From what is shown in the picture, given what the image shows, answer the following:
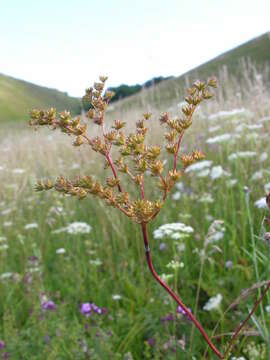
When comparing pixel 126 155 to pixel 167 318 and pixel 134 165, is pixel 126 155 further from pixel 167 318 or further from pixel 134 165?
pixel 167 318

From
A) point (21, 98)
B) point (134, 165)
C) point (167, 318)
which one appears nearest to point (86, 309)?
point (167, 318)

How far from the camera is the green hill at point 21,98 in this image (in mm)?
63750

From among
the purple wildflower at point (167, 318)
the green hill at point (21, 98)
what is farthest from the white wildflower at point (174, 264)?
the green hill at point (21, 98)

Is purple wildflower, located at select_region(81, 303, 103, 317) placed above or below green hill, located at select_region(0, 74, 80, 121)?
below

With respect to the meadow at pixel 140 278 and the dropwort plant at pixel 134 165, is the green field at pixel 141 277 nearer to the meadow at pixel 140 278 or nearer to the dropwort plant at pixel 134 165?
the meadow at pixel 140 278

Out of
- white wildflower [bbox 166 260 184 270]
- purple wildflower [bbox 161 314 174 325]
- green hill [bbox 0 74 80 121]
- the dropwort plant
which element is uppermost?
green hill [bbox 0 74 80 121]

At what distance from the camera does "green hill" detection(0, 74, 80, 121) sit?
6375 centimetres

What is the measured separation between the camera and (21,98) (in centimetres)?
7062

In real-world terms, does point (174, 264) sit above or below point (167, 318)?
above

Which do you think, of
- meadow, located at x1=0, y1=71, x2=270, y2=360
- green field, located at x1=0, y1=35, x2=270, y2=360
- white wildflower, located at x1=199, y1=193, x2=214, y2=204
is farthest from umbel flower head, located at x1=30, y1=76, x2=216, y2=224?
white wildflower, located at x1=199, y1=193, x2=214, y2=204

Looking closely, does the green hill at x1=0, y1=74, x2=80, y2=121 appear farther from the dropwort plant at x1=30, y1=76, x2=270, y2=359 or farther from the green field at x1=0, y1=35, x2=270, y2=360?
the dropwort plant at x1=30, y1=76, x2=270, y2=359

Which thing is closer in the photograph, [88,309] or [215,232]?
[215,232]

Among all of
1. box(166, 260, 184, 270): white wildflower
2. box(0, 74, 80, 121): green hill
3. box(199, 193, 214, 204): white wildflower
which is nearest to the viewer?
box(166, 260, 184, 270): white wildflower

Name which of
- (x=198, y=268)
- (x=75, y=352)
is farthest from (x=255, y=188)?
(x=75, y=352)
